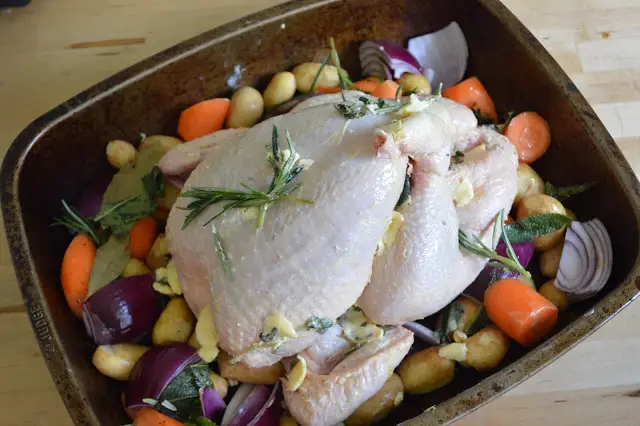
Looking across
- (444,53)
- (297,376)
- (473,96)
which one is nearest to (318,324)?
(297,376)

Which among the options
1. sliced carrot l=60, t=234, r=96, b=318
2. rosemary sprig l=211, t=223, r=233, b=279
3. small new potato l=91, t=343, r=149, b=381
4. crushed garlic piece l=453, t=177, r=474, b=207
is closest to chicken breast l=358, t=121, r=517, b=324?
crushed garlic piece l=453, t=177, r=474, b=207

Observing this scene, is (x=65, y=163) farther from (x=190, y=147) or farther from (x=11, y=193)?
(x=190, y=147)

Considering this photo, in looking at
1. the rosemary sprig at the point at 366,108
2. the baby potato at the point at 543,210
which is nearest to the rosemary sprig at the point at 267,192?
the rosemary sprig at the point at 366,108

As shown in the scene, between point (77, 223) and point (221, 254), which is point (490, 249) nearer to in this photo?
point (221, 254)

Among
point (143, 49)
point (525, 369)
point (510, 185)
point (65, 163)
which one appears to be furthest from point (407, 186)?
point (143, 49)

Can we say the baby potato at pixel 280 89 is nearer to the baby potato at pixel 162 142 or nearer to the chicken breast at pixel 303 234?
the baby potato at pixel 162 142

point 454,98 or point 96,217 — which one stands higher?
point 454,98
